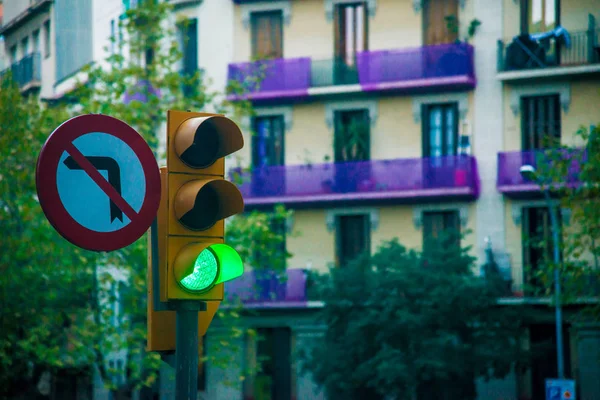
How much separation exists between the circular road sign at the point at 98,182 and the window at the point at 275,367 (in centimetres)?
3154

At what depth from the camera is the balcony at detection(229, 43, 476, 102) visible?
3475cm

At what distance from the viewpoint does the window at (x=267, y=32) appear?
37.6 m

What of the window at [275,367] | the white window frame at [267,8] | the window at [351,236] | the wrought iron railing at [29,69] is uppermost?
the white window frame at [267,8]

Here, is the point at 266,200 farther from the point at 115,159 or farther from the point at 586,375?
the point at 115,159

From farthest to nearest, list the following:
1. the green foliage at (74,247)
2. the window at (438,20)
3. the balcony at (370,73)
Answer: the window at (438,20)
the balcony at (370,73)
the green foliage at (74,247)

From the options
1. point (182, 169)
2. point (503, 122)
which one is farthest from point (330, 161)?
point (182, 169)

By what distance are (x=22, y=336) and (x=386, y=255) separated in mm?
9382

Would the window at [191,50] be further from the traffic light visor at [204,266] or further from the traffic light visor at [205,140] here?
the traffic light visor at [204,266]

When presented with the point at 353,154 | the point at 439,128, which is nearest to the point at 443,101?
the point at 439,128

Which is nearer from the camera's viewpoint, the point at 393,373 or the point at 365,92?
the point at 393,373

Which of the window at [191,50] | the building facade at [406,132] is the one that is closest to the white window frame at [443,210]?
the building facade at [406,132]

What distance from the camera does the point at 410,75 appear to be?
116 feet

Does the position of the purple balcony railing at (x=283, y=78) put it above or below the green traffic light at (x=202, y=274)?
above

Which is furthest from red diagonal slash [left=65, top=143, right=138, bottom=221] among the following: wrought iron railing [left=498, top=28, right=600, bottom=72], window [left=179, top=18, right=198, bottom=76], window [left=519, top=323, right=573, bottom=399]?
window [left=179, top=18, right=198, bottom=76]
